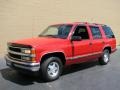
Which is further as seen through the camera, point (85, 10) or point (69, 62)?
point (85, 10)

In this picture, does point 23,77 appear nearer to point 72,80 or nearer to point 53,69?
point 53,69

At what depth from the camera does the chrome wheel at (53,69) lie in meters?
7.71

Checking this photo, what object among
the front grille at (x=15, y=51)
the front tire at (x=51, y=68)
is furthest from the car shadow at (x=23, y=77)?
the front grille at (x=15, y=51)

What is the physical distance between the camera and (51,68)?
7.74m

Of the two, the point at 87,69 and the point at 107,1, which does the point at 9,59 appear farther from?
the point at 107,1

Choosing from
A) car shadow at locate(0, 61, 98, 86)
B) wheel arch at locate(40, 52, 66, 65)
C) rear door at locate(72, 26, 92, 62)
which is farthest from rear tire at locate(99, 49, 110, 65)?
wheel arch at locate(40, 52, 66, 65)

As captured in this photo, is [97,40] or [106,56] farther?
[106,56]

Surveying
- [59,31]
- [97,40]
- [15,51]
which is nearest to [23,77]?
[15,51]

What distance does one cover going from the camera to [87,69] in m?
9.91

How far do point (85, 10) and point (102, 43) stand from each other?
709 centimetres

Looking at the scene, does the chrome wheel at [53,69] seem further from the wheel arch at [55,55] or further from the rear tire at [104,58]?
the rear tire at [104,58]

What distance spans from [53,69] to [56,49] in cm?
65

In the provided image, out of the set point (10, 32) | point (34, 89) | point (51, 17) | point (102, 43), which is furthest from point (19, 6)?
point (34, 89)

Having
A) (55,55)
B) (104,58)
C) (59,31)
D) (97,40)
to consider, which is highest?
(59,31)
